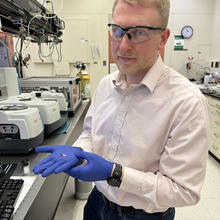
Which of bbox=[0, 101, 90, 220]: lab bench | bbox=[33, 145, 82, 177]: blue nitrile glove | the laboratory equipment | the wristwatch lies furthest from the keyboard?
the laboratory equipment

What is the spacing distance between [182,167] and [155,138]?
14cm

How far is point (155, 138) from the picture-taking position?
0.73 m

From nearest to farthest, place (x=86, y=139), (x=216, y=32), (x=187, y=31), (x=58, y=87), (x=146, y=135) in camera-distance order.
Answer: (x=146, y=135), (x=86, y=139), (x=58, y=87), (x=216, y=32), (x=187, y=31)

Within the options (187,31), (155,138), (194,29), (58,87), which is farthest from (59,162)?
(194,29)

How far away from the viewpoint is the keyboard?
683 mm

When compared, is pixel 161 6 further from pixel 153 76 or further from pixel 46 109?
pixel 46 109

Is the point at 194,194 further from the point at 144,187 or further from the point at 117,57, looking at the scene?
the point at 117,57

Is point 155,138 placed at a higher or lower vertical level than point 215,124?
higher

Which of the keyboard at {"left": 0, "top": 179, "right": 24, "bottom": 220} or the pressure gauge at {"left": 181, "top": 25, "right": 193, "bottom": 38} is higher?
the pressure gauge at {"left": 181, "top": 25, "right": 193, "bottom": 38}

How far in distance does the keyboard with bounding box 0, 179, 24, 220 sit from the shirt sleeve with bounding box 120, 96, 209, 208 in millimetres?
419

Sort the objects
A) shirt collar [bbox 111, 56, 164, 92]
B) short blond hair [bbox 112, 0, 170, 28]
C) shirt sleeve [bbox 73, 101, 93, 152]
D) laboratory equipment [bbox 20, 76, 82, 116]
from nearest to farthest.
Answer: short blond hair [bbox 112, 0, 170, 28], shirt collar [bbox 111, 56, 164, 92], shirt sleeve [bbox 73, 101, 93, 152], laboratory equipment [bbox 20, 76, 82, 116]

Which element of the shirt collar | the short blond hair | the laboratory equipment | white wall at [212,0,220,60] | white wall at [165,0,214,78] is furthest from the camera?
white wall at [165,0,214,78]

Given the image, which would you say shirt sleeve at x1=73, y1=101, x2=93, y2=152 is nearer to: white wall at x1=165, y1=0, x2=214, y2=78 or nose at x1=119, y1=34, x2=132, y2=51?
nose at x1=119, y1=34, x2=132, y2=51

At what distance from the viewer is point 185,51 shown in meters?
4.41
